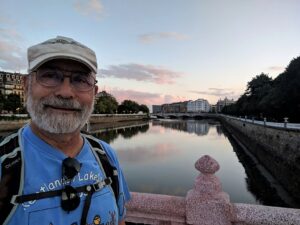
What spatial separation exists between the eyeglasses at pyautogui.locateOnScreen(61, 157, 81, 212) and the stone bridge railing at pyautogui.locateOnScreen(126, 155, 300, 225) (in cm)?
218

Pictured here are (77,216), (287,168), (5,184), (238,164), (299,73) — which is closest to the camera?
(5,184)

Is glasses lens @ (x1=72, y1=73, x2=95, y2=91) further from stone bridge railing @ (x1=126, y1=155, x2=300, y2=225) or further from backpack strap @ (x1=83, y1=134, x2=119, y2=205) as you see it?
stone bridge railing @ (x1=126, y1=155, x2=300, y2=225)

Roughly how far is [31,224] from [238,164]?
2030cm

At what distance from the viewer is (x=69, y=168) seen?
4.14 feet

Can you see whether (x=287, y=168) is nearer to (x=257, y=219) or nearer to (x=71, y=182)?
(x=257, y=219)

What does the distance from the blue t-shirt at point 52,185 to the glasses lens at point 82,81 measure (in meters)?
0.33

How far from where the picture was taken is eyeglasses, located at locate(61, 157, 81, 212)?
120 cm

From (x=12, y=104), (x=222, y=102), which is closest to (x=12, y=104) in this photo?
(x=12, y=104)

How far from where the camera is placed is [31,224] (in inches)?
44.4

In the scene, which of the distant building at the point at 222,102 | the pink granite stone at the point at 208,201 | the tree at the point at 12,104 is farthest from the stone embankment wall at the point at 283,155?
the distant building at the point at 222,102

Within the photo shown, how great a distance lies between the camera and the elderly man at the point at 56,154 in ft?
3.76

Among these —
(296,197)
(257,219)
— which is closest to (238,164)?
(296,197)

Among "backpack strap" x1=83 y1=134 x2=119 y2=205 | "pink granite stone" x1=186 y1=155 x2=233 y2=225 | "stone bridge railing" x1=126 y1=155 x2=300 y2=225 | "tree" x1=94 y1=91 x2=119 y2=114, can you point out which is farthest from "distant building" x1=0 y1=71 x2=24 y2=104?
"backpack strap" x1=83 y1=134 x2=119 y2=205

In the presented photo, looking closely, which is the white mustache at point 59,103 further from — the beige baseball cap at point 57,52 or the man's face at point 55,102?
the beige baseball cap at point 57,52
